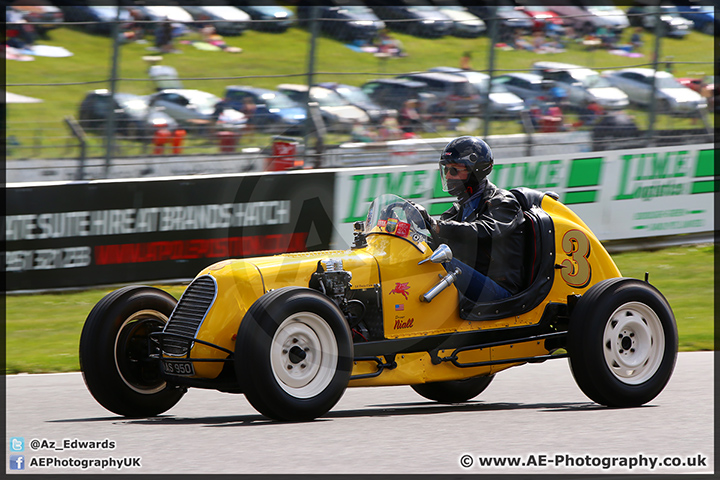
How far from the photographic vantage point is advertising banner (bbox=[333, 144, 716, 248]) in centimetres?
1252

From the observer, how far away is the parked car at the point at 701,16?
14250mm

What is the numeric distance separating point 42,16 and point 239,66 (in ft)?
8.06

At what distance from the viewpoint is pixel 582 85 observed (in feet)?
44.9

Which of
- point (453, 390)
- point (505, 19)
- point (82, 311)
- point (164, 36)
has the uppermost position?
point (505, 19)

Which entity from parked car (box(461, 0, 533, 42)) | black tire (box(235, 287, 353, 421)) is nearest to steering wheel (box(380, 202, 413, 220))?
black tire (box(235, 287, 353, 421))

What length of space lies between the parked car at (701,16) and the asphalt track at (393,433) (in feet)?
27.7

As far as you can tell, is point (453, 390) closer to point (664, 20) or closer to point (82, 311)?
point (82, 311)

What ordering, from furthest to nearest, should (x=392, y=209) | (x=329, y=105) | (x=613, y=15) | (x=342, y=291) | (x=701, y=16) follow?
(x=701, y=16), (x=613, y=15), (x=329, y=105), (x=392, y=209), (x=342, y=291)

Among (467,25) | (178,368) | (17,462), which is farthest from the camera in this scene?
(467,25)

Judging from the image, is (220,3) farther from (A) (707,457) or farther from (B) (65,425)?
(A) (707,457)

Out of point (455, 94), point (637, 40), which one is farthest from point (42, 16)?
point (637, 40)

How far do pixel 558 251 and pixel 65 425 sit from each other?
11.2ft

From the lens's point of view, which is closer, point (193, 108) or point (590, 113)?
point (193, 108)

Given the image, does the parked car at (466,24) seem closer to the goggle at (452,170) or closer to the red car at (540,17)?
the red car at (540,17)
